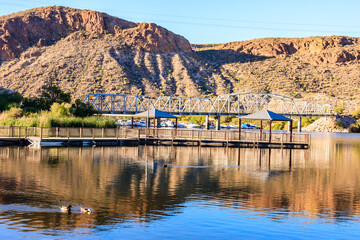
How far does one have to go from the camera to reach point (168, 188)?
62.3 feet

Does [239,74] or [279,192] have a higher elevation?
[239,74]

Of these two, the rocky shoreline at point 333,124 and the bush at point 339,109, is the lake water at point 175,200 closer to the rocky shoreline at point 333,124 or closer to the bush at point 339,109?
the rocky shoreline at point 333,124

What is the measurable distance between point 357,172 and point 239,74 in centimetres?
11471

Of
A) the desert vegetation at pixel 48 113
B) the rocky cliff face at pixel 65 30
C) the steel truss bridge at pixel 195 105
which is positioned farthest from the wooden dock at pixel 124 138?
the rocky cliff face at pixel 65 30

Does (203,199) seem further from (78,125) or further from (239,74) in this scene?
(239,74)

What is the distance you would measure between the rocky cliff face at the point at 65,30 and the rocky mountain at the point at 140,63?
1.00 feet

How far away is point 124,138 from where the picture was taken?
44000 mm

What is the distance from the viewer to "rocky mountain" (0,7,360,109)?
115938mm

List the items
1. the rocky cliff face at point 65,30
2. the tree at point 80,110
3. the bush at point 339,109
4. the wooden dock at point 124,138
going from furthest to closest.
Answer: the rocky cliff face at point 65,30, the bush at point 339,109, the tree at point 80,110, the wooden dock at point 124,138

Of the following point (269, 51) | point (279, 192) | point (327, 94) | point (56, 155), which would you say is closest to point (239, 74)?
point (327, 94)

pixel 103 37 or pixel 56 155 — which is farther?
pixel 103 37

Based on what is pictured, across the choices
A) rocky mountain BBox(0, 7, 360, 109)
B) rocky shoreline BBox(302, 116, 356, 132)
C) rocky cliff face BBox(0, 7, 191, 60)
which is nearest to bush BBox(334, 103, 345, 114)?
rocky shoreline BBox(302, 116, 356, 132)

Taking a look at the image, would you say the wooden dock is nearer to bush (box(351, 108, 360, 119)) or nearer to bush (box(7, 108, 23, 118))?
bush (box(7, 108, 23, 118))

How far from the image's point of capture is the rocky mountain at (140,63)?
380ft
